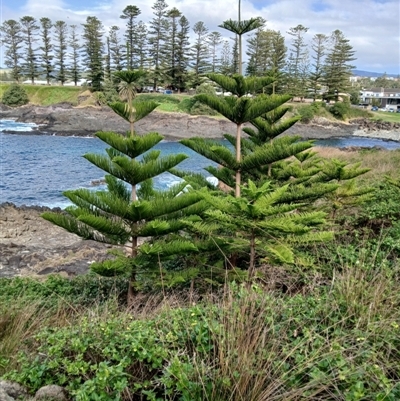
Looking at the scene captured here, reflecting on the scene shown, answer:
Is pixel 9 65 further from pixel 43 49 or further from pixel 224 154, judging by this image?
pixel 224 154

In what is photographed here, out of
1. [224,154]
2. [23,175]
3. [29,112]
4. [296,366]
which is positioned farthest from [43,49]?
[296,366]

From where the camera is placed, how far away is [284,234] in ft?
13.0

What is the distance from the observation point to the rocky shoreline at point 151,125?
3622 cm

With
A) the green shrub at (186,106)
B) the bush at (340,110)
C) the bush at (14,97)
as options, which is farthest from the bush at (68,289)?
the bush at (340,110)

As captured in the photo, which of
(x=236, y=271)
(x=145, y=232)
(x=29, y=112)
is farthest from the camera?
(x=29, y=112)

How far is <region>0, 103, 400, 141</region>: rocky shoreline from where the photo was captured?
36219 mm

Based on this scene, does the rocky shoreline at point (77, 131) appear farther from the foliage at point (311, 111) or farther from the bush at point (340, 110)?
the bush at point (340, 110)

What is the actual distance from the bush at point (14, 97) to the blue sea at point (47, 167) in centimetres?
1355

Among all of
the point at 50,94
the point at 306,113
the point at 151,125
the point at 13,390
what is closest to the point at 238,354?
the point at 13,390

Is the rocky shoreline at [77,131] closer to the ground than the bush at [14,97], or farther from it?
closer to the ground

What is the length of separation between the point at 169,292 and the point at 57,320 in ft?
4.34

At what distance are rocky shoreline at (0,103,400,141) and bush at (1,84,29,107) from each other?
7.46 ft

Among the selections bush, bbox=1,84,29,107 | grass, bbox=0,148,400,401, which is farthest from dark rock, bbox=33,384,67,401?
bush, bbox=1,84,29,107

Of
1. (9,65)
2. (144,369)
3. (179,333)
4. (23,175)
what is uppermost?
(9,65)
